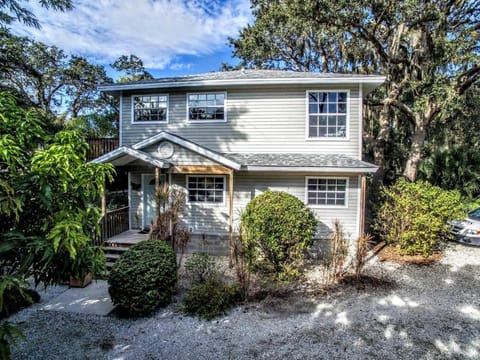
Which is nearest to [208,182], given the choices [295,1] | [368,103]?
[295,1]

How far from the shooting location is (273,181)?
9758 millimetres

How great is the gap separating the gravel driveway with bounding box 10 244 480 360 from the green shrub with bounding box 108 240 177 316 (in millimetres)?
276

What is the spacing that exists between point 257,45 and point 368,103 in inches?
326

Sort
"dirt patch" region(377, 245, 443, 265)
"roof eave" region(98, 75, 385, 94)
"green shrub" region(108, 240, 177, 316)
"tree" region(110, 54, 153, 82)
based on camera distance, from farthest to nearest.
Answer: "tree" region(110, 54, 153, 82)
"roof eave" region(98, 75, 385, 94)
"dirt patch" region(377, 245, 443, 265)
"green shrub" region(108, 240, 177, 316)

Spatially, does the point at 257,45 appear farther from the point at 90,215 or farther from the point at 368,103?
the point at 90,215

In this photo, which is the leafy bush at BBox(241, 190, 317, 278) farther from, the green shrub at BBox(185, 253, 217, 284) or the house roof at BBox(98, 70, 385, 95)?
the house roof at BBox(98, 70, 385, 95)

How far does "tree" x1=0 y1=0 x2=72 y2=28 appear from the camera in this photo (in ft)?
26.5

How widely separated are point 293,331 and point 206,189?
619cm

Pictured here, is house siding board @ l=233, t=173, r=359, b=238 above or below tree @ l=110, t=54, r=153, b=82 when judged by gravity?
below

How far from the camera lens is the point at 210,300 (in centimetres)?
561

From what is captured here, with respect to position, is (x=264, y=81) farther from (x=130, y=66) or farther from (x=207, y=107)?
(x=130, y=66)

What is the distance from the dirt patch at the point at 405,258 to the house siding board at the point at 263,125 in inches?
139

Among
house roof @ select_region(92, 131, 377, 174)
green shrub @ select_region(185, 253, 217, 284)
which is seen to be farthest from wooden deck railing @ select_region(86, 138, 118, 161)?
green shrub @ select_region(185, 253, 217, 284)

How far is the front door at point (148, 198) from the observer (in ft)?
34.1
